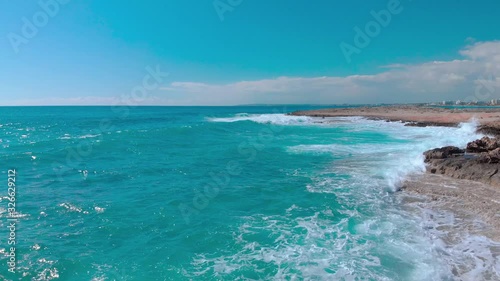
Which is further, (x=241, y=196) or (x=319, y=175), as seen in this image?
(x=319, y=175)

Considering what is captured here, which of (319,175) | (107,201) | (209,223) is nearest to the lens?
(209,223)

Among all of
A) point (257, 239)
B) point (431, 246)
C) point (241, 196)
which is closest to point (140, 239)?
point (257, 239)

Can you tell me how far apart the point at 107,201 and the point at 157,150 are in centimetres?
1362

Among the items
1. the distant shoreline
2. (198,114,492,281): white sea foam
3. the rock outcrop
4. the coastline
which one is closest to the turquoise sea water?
(198,114,492,281): white sea foam

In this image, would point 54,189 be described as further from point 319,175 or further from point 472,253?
point 472,253

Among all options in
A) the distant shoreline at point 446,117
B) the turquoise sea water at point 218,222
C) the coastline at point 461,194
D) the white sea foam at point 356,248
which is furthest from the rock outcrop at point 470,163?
the distant shoreline at point 446,117

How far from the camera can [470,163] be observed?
15547 mm

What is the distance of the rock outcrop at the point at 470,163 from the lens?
46.5 feet

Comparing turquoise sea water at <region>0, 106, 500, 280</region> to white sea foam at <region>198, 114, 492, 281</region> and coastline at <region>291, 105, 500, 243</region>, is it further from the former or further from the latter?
coastline at <region>291, 105, 500, 243</region>

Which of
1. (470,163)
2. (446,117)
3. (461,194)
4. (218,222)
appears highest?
(446,117)

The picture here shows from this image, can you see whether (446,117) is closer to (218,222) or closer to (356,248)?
(356,248)

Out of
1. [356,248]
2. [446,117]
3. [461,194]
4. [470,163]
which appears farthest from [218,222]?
[446,117]

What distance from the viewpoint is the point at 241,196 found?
13.7 m

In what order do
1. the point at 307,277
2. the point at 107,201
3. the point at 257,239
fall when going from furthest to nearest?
the point at 107,201 < the point at 257,239 < the point at 307,277
